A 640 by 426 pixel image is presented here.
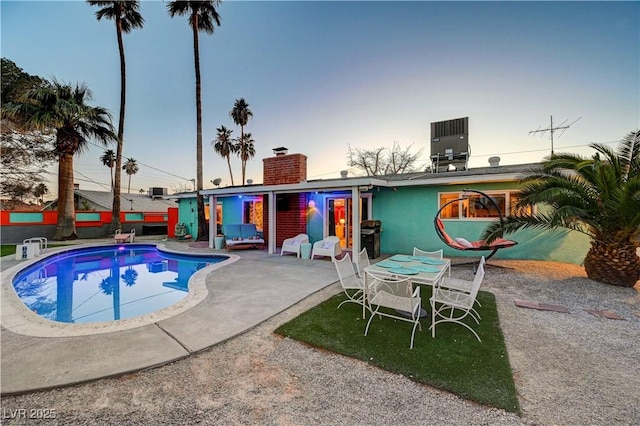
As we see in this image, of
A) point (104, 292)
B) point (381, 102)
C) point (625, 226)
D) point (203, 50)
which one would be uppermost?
point (203, 50)

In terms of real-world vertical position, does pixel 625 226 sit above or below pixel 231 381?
above

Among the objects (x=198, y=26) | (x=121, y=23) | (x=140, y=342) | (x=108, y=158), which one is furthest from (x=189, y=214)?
(x=108, y=158)

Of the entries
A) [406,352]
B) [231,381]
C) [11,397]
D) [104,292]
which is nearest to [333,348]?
[406,352]

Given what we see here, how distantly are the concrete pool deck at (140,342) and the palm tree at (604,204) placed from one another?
5905mm

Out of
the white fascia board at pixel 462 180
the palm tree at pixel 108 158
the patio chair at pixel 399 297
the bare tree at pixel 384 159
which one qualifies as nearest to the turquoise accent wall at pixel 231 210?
the white fascia board at pixel 462 180

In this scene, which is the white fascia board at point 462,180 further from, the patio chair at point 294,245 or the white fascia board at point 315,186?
the patio chair at point 294,245

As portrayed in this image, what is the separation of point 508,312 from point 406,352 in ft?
8.41

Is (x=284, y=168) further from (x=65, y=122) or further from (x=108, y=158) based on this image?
(x=108, y=158)

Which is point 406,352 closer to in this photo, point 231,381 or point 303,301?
point 231,381

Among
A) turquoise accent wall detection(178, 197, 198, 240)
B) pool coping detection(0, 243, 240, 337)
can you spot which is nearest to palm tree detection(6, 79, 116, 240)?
turquoise accent wall detection(178, 197, 198, 240)

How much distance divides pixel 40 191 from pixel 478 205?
2743 cm

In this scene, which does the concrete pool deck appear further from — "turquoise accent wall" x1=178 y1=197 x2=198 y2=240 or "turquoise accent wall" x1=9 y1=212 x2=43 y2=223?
"turquoise accent wall" x1=9 y1=212 x2=43 y2=223

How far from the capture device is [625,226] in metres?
5.70

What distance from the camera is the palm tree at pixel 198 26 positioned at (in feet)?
48.0
